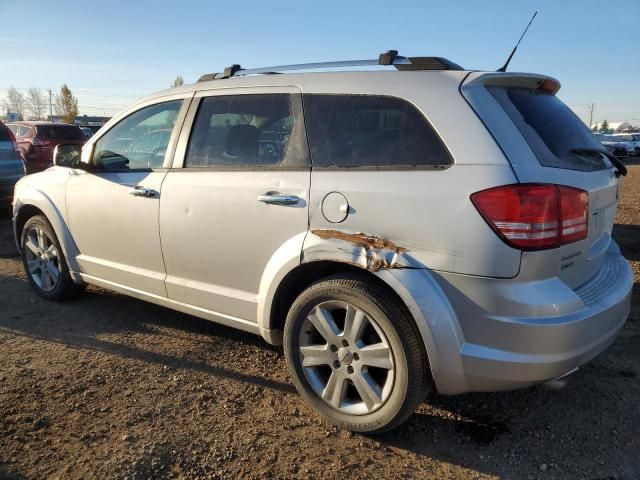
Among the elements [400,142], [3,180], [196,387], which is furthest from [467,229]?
[3,180]

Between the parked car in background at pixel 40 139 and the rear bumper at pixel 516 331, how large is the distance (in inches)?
533

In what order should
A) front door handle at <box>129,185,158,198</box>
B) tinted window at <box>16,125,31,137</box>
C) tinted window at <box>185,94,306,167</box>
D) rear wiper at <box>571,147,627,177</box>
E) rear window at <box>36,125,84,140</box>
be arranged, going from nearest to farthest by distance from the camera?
rear wiper at <box>571,147,627,177</box> < tinted window at <box>185,94,306,167</box> < front door handle at <box>129,185,158,198</box> < rear window at <box>36,125,84,140</box> < tinted window at <box>16,125,31,137</box>

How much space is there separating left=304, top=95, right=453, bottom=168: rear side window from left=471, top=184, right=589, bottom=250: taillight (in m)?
0.29

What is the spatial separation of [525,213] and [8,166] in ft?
28.4

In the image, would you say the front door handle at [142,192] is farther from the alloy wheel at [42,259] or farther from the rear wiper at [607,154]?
the rear wiper at [607,154]

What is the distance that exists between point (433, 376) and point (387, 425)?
1.22ft

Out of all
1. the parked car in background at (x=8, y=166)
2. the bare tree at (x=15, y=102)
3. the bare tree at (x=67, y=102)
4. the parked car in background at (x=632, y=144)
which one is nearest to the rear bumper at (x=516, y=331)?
the parked car in background at (x=8, y=166)

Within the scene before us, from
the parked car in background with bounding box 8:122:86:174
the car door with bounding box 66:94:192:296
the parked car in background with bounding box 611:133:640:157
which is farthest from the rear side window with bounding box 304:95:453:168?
the parked car in background with bounding box 611:133:640:157

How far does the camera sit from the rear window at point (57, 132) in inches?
583

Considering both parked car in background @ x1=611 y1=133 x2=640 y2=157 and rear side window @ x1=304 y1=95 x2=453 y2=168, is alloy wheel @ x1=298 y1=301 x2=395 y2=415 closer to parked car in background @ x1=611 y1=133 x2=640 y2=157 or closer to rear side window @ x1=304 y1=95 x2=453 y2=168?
rear side window @ x1=304 y1=95 x2=453 y2=168

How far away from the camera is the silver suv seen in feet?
7.77

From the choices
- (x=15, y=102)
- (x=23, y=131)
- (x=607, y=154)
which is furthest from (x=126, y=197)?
(x=15, y=102)

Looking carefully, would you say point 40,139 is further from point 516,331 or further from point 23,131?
point 516,331

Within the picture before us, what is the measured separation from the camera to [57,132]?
49.5ft
